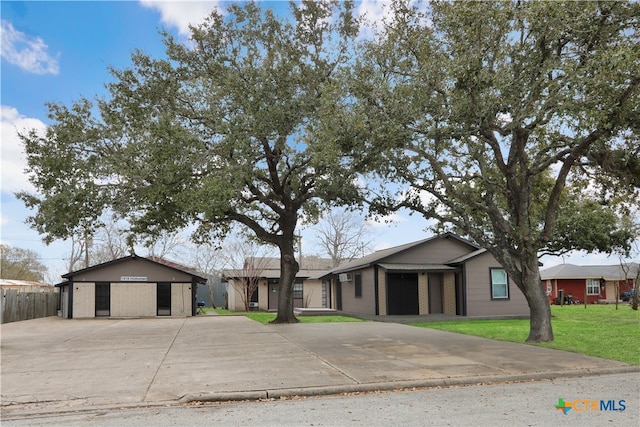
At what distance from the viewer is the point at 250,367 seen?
9.82 m

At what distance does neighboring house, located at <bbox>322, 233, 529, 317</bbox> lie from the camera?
952 inches

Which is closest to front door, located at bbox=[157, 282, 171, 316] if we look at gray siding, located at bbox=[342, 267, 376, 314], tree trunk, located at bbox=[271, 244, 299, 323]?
gray siding, located at bbox=[342, 267, 376, 314]

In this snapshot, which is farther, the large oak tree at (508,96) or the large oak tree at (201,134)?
the large oak tree at (201,134)

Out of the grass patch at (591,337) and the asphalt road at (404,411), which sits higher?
the asphalt road at (404,411)

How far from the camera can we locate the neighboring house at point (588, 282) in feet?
138

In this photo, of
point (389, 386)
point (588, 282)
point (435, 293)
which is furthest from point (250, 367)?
point (588, 282)

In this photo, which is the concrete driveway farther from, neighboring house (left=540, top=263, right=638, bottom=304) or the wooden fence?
neighboring house (left=540, top=263, right=638, bottom=304)

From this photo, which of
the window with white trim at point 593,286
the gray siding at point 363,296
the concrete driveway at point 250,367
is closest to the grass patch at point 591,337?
the concrete driveway at point 250,367

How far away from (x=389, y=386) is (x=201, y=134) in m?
13.2

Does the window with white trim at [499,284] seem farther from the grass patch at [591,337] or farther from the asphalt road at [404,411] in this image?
the asphalt road at [404,411]

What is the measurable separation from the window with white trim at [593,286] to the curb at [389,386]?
3754 cm

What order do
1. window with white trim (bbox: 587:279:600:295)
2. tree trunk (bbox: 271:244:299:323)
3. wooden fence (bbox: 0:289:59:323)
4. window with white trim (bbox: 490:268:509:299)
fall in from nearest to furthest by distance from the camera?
tree trunk (bbox: 271:244:299:323) < window with white trim (bbox: 490:268:509:299) < wooden fence (bbox: 0:289:59:323) < window with white trim (bbox: 587:279:600:295)

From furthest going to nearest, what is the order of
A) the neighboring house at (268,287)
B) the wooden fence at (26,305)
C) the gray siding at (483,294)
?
the neighboring house at (268,287) → the wooden fence at (26,305) → the gray siding at (483,294)

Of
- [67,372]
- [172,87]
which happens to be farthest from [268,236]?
[67,372]
